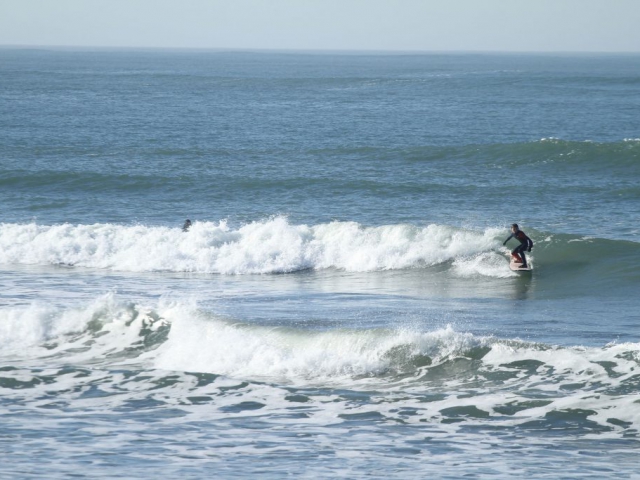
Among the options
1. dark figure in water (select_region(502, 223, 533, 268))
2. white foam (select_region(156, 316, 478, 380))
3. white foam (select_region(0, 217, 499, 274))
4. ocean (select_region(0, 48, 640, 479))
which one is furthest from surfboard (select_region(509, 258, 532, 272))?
white foam (select_region(156, 316, 478, 380))

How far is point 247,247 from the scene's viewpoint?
91.6 feet

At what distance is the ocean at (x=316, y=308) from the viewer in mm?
12523

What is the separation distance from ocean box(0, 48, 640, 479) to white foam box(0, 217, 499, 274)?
0.08m

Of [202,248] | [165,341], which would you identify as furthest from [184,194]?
[165,341]

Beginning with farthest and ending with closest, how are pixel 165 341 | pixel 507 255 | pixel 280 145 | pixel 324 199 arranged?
1. pixel 280 145
2. pixel 324 199
3. pixel 507 255
4. pixel 165 341

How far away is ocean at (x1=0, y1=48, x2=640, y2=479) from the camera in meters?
12.5

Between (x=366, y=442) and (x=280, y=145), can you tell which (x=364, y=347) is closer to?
(x=366, y=442)

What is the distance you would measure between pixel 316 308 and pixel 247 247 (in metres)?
7.72

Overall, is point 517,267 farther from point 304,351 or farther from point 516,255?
point 304,351

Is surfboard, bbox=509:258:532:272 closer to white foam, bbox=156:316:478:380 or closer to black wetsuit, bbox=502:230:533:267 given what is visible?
black wetsuit, bbox=502:230:533:267

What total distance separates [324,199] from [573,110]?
4652cm

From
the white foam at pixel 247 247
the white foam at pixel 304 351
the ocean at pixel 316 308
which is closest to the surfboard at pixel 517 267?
the ocean at pixel 316 308

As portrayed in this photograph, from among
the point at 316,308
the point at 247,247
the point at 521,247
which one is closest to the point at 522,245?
the point at 521,247

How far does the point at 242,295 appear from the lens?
2270 cm
